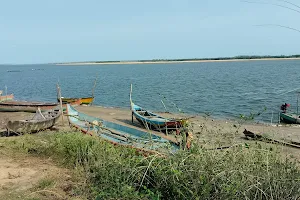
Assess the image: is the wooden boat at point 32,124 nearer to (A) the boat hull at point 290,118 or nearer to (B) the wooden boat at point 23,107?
(B) the wooden boat at point 23,107

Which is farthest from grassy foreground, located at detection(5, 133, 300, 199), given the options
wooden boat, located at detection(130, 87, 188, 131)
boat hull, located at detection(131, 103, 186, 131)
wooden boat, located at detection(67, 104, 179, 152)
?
boat hull, located at detection(131, 103, 186, 131)

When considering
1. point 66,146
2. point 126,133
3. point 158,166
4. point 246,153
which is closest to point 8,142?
point 66,146

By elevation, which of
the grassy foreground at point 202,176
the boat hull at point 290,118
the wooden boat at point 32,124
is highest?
the grassy foreground at point 202,176

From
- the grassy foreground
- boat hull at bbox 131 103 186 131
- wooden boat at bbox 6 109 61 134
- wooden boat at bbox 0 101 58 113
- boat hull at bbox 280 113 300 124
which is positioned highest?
the grassy foreground

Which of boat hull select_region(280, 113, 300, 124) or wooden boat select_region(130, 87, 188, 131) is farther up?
wooden boat select_region(130, 87, 188, 131)

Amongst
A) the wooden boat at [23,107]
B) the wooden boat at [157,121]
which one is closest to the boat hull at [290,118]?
the wooden boat at [157,121]

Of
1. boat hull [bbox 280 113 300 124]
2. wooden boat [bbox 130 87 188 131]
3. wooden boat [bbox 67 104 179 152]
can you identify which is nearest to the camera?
wooden boat [bbox 67 104 179 152]

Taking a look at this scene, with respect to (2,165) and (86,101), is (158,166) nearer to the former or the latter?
(2,165)

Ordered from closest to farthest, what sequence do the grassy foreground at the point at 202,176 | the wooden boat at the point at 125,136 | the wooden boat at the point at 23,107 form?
the grassy foreground at the point at 202,176 < the wooden boat at the point at 125,136 < the wooden boat at the point at 23,107

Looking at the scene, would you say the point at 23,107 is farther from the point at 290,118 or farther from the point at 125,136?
the point at 290,118

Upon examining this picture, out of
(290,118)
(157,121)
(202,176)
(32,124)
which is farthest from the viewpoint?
(290,118)

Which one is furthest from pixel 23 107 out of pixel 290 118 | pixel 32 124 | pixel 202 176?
pixel 202 176

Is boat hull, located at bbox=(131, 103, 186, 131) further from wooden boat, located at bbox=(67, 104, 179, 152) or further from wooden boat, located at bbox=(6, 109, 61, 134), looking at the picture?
wooden boat, located at bbox=(6, 109, 61, 134)

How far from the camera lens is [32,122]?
46.1 feet
